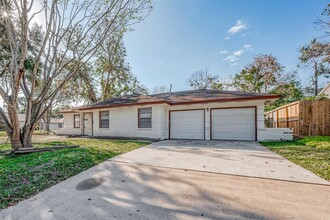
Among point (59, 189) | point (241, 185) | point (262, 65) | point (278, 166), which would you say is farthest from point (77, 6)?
point (262, 65)

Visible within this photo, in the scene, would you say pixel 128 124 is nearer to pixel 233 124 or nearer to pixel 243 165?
pixel 233 124

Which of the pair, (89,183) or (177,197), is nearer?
(177,197)

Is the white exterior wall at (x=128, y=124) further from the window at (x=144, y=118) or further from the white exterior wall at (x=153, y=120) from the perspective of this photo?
the window at (x=144, y=118)

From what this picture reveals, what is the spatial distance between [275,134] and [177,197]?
863 centimetres

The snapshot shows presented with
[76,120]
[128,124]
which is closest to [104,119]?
[128,124]

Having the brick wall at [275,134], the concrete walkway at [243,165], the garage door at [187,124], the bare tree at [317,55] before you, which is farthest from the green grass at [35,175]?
the bare tree at [317,55]

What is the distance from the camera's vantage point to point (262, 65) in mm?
20047

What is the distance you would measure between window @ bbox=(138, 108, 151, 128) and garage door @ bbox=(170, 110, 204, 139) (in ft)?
5.09

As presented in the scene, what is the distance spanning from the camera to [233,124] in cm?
1009

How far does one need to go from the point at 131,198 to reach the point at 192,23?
38.6ft

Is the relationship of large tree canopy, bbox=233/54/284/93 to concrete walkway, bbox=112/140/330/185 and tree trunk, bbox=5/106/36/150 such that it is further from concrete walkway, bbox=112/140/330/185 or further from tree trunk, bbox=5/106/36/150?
tree trunk, bbox=5/106/36/150

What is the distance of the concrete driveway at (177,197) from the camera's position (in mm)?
2465

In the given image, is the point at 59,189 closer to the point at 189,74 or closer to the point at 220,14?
the point at 220,14

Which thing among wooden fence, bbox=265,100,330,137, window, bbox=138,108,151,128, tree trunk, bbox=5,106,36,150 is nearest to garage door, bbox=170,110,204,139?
window, bbox=138,108,151,128
